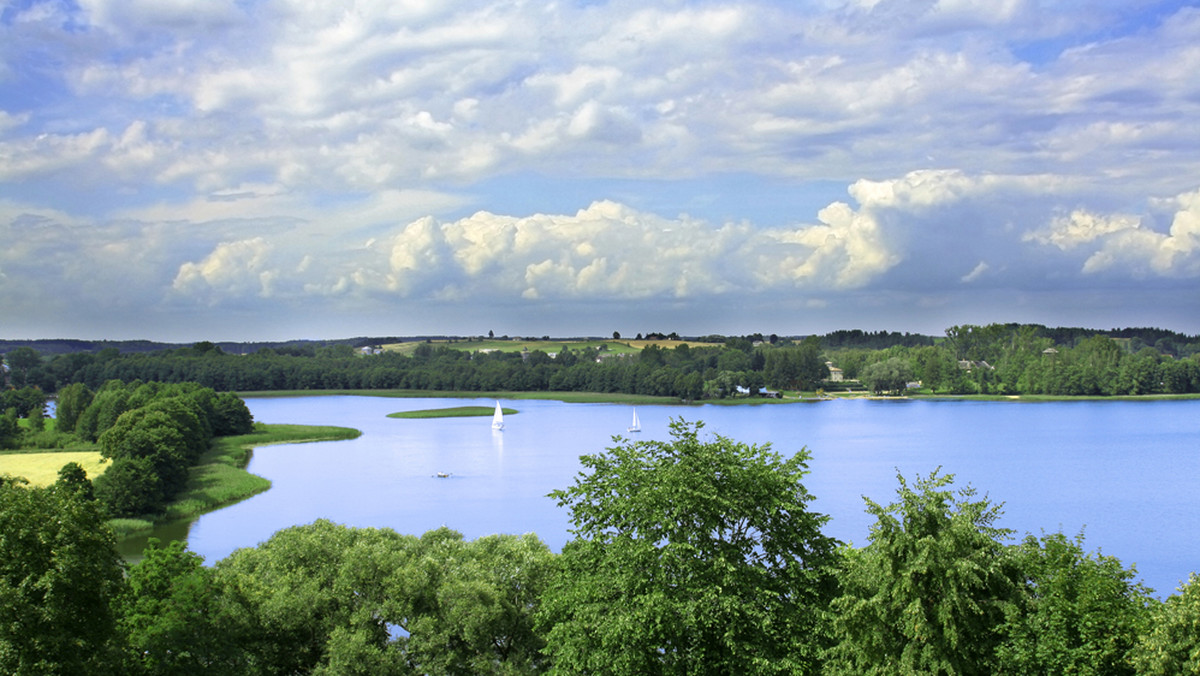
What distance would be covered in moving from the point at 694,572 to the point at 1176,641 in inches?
277

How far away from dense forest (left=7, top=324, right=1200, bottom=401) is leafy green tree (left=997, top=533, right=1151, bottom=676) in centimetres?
11240

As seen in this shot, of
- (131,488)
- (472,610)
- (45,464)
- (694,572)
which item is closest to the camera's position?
(694,572)

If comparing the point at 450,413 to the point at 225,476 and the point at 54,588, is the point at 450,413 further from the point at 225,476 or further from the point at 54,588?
the point at 54,588

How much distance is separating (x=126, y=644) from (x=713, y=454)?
449 inches

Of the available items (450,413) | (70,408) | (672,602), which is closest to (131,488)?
(70,408)

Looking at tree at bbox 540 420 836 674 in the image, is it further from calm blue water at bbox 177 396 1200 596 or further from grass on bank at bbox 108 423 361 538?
grass on bank at bbox 108 423 361 538

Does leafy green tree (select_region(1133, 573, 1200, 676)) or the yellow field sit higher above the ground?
leafy green tree (select_region(1133, 573, 1200, 676))

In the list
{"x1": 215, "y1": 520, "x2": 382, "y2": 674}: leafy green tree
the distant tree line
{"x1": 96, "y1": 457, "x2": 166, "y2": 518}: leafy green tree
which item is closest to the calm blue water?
{"x1": 96, "y1": 457, "x2": 166, "y2": 518}: leafy green tree

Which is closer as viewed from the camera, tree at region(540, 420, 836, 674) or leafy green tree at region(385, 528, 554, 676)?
tree at region(540, 420, 836, 674)

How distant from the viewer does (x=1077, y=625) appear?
13.6m

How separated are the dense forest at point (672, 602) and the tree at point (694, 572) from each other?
5cm

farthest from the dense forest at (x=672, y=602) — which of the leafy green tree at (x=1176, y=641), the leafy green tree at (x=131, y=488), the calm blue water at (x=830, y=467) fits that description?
the leafy green tree at (x=131, y=488)

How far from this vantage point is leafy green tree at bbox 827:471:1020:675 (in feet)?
45.3

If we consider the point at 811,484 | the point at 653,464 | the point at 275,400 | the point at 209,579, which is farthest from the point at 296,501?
the point at 275,400
